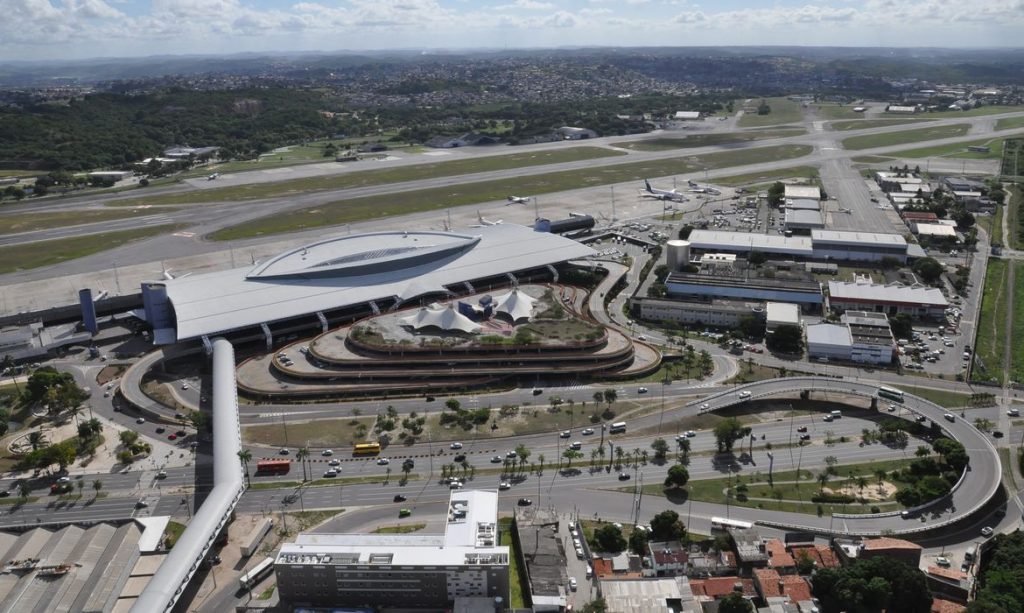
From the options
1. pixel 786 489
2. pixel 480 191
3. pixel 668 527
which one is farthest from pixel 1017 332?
pixel 480 191

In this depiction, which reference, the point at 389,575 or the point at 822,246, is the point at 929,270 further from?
the point at 389,575

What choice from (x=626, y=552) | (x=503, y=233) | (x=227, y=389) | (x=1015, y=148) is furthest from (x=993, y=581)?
(x=1015, y=148)

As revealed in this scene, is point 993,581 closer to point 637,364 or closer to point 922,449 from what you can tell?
point 922,449

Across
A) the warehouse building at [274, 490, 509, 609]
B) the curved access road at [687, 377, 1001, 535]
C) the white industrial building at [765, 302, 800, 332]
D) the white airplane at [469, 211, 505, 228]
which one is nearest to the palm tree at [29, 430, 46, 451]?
the warehouse building at [274, 490, 509, 609]

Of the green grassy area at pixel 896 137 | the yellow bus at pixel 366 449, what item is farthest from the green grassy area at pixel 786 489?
the green grassy area at pixel 896 137

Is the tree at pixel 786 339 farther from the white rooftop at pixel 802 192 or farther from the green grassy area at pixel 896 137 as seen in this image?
the green grassy area at pixel 896 137
